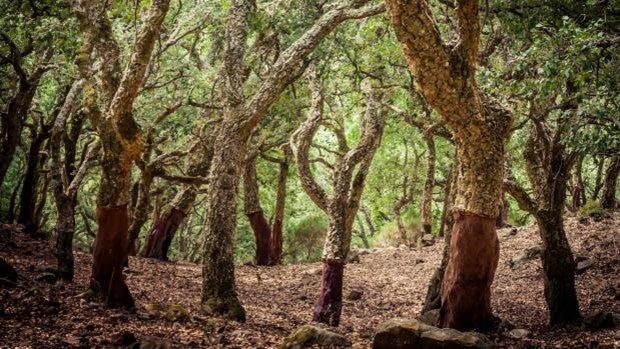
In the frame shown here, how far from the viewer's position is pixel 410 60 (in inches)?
275

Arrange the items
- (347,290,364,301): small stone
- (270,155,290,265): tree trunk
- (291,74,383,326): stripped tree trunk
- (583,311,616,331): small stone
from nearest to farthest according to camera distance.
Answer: (583,311,616,331): small stone, (291,74,383,326): stripped tree trunk, (347,290,364,301): small stone, (270,155,290,265): tree trunk

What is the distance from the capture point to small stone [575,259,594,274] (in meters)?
13.3

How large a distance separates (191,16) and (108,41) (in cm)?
588

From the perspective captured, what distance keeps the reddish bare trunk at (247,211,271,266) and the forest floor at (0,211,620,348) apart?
89 centimetres

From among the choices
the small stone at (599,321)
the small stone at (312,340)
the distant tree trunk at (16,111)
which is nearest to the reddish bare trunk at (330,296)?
the small stone at (312,340)

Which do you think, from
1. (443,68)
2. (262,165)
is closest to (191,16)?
(443,68)

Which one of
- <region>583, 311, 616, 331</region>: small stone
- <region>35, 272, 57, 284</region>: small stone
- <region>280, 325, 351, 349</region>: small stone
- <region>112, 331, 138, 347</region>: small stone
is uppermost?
<region>583, 311, 616, 331</region>: small stone


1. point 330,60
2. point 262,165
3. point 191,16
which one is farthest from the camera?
point 262,165

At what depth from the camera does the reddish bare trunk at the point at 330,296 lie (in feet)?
34.0

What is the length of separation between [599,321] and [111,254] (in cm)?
699

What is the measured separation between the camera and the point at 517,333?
27.7 ft

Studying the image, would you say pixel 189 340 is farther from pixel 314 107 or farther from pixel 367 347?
pixel 314 107

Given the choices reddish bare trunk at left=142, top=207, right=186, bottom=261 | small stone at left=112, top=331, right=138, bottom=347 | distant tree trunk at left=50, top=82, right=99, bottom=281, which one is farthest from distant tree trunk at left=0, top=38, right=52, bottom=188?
small stone at left=112, top=331, right=138, bottom=347

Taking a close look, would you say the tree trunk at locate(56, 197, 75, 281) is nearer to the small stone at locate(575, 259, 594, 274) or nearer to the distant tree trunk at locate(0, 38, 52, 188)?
the distant tree trunk at locate(0, 38, 52, 188)
